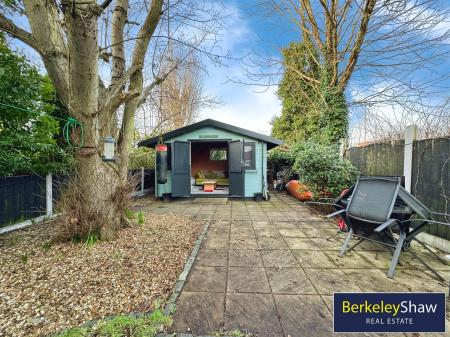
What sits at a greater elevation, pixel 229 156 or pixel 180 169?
pixel 229 156

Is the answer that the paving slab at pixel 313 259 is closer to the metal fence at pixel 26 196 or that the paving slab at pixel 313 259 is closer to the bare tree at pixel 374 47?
the metal fence at pixel 26 196

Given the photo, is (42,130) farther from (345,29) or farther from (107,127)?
(345,29)

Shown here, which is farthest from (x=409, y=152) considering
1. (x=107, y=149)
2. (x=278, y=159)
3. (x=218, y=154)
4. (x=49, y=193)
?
(x=218, y=154)

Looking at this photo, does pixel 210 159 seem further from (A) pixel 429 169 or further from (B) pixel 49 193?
(A) pixel 429 169

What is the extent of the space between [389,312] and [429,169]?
281cm

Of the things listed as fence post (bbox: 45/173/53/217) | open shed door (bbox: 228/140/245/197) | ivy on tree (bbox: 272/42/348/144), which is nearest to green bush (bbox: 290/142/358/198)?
open shed door (bbox: 228/140/245/197)

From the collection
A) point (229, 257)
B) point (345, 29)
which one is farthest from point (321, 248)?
point (345, 29)

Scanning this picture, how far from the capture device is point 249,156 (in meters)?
7.75

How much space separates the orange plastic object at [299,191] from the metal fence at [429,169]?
265 cm

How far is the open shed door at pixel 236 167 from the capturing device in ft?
25.2

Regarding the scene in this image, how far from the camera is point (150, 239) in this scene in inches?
132

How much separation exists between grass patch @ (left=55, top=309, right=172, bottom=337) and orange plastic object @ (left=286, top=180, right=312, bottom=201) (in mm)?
5922

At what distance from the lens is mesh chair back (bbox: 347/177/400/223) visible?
2785mm

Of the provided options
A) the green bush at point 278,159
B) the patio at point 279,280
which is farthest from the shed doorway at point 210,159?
the patio at point 279,280
